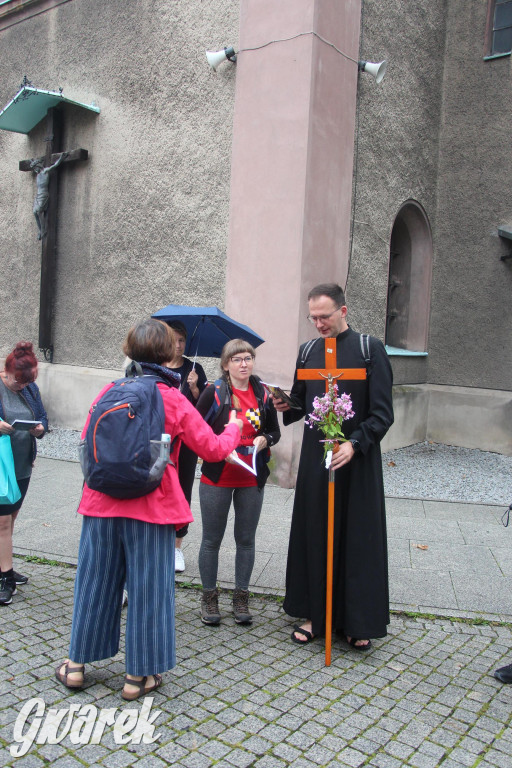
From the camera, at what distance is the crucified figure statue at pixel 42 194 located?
9.95 m

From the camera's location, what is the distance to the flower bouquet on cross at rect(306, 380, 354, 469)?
3312 mm

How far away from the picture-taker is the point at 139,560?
2846mm

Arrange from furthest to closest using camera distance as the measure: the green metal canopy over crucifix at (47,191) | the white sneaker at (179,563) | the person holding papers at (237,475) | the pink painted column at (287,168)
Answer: the green metal canopy over crucifix at (47,191) → the pink painted column at (287,168) → the white sneaker at (179,563) → the person holding papers at (237,475)

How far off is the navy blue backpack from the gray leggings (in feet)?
3.38

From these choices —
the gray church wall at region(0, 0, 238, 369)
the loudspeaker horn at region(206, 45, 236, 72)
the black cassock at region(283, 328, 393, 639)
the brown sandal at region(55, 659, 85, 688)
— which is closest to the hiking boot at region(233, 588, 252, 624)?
the black cassock at region(283, 328, 393, 639)

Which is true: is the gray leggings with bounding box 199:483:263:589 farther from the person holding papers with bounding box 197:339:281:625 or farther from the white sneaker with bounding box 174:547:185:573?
the white sneaker with bounding box 174:547:185:573

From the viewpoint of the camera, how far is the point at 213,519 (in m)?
3.76

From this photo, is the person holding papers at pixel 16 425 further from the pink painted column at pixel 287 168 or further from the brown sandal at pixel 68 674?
the pink painted column at pixel 287 168

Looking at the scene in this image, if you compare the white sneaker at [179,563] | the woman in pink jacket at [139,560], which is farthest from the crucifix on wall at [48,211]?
the woman in pink jacket at [139,560]

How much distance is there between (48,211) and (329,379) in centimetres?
795

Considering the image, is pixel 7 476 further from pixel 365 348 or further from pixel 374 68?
pixel 374 68

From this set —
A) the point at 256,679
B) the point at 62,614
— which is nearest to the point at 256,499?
the point at 256,679

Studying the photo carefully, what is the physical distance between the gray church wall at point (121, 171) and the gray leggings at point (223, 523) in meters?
4.54

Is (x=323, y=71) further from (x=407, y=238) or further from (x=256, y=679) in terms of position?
(x=256, y=679)
